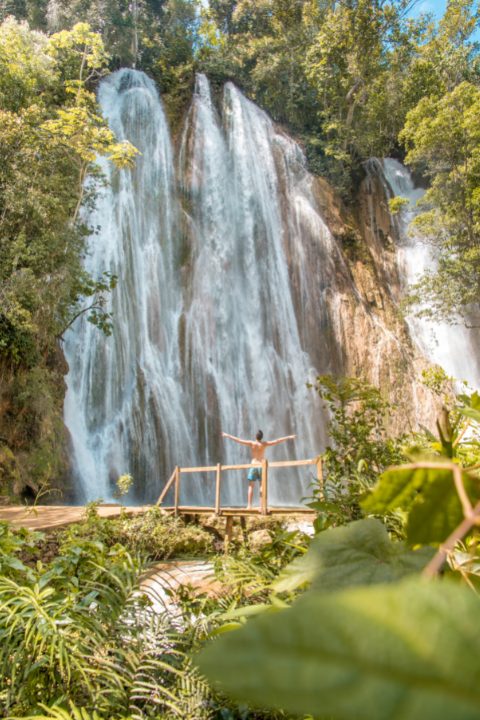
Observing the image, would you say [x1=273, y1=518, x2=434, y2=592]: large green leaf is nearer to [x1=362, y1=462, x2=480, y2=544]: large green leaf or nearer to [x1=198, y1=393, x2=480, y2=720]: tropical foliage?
[x1=362, y1=462, x2=480, y2=544]: large green leaf

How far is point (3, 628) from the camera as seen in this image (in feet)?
6.94

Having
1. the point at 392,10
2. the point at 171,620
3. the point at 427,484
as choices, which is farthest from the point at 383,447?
the point at 392,10

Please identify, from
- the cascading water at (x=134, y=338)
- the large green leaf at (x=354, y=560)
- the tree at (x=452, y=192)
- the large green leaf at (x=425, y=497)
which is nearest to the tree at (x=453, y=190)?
the tree at (x=452, y=192)

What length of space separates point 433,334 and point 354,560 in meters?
22.6

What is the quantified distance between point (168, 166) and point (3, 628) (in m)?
20.0

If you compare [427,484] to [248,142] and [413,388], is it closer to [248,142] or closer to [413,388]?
[413,388]

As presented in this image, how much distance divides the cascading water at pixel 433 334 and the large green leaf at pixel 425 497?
68.0 feet

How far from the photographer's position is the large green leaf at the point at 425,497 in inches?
18.9

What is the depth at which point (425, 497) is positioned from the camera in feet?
1.59

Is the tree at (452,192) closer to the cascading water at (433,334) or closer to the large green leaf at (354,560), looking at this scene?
the cascading water at (433,334)

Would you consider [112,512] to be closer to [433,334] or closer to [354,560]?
[354,560]

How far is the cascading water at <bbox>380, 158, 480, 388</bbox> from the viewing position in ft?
71.2

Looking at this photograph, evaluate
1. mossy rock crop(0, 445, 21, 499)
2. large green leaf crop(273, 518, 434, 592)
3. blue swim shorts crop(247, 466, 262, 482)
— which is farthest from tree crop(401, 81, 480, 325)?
large green leaf crop(273, 518, 434, 592)

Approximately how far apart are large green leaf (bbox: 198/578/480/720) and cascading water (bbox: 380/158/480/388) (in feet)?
69.0
